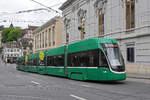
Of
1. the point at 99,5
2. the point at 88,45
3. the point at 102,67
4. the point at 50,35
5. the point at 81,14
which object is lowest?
the point at 102,67


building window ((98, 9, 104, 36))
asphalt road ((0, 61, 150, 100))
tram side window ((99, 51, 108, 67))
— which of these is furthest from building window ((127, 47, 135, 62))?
tram side window ((99, 51, 108, 67))

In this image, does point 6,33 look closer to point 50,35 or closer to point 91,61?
point 50,35

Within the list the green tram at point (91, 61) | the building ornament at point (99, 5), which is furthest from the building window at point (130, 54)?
the green tram at point (91, 61)

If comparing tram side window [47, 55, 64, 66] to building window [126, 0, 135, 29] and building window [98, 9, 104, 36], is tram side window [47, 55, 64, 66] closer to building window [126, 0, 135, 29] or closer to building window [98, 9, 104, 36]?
building window [126, 0, 135, 29]

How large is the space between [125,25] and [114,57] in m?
12.2

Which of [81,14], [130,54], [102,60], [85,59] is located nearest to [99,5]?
[81,14]

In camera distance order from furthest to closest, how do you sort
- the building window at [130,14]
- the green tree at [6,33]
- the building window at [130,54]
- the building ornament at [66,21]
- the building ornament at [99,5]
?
the green tree at [6,33] < the building ornament at [66,21] < the building ornament at [99,5] < the building window at [130,14] < the building window at [130,54]

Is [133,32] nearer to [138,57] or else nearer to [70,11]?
[138,57]

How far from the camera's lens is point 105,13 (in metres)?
28.6

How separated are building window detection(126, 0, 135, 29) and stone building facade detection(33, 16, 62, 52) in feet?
75.3

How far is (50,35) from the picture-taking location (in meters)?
51.8

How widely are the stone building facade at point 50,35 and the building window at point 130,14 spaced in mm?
22964

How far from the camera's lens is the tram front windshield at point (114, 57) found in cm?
1352

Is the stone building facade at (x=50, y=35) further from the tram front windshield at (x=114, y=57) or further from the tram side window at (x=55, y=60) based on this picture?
the tram front windshield at (x=114, y=57)
